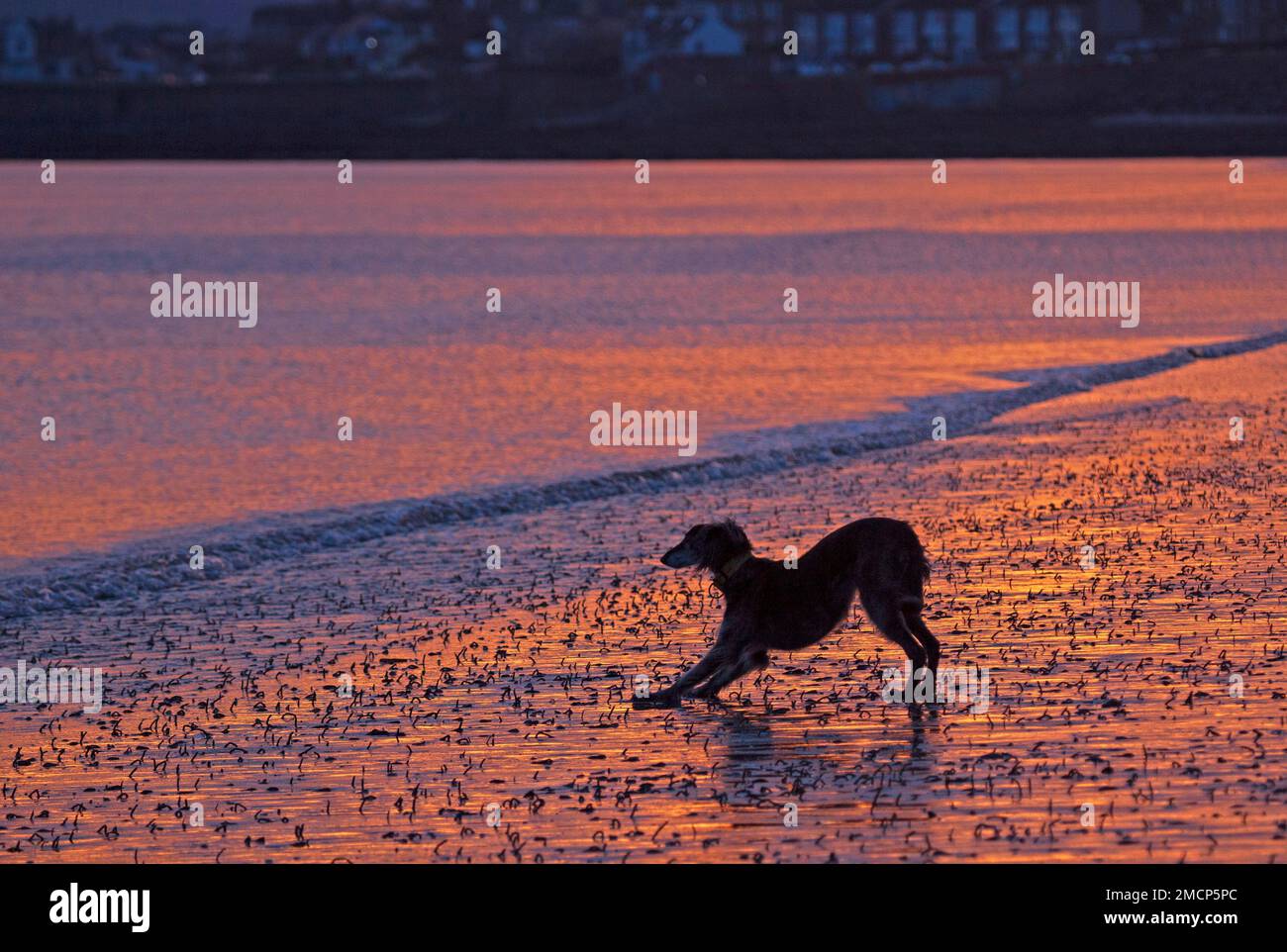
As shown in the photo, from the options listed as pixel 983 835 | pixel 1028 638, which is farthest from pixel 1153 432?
pixel 983 835

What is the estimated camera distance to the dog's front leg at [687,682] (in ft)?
39.6

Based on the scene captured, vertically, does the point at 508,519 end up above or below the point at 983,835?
above

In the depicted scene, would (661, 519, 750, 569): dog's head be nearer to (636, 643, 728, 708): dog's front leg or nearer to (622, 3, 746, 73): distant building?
(636, 643, 728, 708): dog's front leg

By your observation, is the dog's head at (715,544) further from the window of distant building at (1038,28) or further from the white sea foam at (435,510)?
the window of distant building at (1038,28)

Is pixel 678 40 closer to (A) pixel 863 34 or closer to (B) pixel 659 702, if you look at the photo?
(A) pixel 863 34

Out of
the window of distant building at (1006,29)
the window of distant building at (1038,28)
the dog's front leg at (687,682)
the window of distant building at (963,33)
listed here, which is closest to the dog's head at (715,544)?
the dog's front leg at (687,682)

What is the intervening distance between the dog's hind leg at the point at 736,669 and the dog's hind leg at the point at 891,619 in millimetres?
698

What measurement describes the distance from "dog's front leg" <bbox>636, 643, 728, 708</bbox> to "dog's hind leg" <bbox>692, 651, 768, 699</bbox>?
48mm

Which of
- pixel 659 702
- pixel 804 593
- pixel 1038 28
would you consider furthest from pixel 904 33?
pixel 659 702

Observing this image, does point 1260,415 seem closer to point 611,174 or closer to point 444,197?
point 444,197

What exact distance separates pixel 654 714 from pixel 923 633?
5.60 ft

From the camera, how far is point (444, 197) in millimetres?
114312

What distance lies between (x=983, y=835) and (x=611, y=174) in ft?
481
